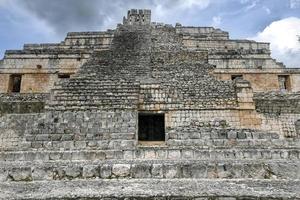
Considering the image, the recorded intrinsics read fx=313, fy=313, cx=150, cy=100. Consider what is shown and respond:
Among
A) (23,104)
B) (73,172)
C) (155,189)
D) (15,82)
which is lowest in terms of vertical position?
(155,189)

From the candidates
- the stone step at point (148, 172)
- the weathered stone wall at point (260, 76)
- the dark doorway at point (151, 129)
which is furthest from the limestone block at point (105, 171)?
the weathered stone wall at point (260, 76)

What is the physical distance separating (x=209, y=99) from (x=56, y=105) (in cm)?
529

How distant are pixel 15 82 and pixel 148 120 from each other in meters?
9.31

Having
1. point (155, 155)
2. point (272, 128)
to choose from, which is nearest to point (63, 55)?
point (272, 128)

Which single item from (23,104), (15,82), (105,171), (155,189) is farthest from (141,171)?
(15,82)

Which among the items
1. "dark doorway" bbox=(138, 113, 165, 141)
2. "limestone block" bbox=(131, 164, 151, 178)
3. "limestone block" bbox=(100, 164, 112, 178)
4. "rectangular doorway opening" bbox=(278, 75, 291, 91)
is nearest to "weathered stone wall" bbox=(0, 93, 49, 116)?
"dark doorway" bbox=(138, 113, 165, 141)

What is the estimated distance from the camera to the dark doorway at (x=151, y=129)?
12258 millimetres

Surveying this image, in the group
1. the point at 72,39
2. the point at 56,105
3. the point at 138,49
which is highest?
the point at 72,39

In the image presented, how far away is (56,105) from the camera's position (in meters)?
10.7

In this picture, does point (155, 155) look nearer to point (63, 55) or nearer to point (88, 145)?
point (88, 145)

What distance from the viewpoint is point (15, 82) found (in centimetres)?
1759

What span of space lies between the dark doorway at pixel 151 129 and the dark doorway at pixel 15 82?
28.5ft

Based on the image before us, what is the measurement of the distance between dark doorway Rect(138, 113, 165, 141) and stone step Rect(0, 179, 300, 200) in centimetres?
867

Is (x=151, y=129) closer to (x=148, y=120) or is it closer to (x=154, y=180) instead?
(x=148, y=120)
